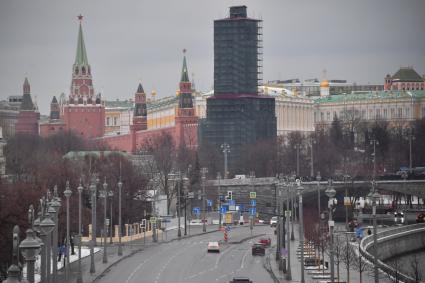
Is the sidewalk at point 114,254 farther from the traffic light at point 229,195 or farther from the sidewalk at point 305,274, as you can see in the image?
the traffic light at point 229,195

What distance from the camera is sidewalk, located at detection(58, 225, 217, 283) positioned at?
250 ft

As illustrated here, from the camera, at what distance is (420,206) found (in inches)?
6083

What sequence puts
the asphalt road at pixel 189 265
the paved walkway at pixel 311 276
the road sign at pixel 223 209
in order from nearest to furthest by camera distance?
the paved walkway at pixel 311 276 → the asphalt road at pixel 189 265 → the road sign at pixel 223 209

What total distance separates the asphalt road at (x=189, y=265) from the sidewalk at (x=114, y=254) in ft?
1.88

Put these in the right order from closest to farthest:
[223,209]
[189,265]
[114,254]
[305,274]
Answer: [305,274], [189,265], [114,254], [223,209]

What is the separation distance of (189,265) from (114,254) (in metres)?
11.5

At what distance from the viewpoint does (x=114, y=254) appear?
9462cm

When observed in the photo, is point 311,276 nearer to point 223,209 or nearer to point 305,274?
point 305,274

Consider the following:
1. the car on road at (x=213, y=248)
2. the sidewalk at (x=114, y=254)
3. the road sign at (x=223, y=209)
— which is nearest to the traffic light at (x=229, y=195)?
the road sign at (x=223, y=209)

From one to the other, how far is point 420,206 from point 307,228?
44259 millimetres

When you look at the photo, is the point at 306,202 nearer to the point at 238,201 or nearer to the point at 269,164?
the point at 238,201

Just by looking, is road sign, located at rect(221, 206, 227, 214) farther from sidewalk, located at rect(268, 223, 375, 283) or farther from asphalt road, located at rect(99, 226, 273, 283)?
sidewalk, located at rect(268, 223, 375, 283)

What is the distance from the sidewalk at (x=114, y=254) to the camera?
76319 mm

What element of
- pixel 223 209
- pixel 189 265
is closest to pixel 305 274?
pixel 189 265
